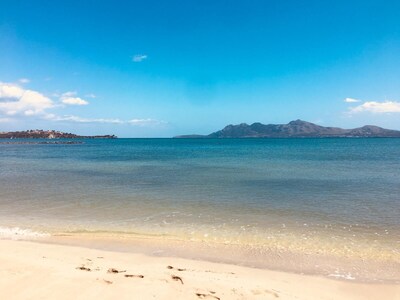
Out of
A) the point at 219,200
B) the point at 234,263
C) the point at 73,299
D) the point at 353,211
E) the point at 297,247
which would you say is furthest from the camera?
the point at 219,200

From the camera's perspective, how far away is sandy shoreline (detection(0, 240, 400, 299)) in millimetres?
7117

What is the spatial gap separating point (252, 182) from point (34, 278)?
813 inches

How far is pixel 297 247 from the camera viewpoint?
11234 millimetres

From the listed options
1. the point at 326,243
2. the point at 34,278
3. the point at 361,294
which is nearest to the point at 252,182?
the point at 326,243

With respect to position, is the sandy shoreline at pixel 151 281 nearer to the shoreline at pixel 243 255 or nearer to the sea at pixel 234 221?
the shoreline at pixel 243 255

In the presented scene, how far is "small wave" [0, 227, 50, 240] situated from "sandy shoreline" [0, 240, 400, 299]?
93.7 inches

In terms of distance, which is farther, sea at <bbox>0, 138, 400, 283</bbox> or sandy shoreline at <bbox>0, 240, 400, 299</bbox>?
sea at <bbox>0, 138, 400, 283</bbox>

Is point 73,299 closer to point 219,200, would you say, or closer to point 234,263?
point 234,263

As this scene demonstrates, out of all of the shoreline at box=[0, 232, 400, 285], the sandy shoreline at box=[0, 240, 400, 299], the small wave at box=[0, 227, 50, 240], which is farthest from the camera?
the small wave at box=[0, 227, 50, 240]

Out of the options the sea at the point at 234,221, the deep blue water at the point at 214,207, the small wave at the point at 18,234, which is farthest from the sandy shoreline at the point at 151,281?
the deep blue water at the point at 214,207

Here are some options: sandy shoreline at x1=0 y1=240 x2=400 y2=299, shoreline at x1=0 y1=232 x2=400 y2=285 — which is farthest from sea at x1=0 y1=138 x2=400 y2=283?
sandy shoreline at x1=0 y1=240 x2=400 y2=299

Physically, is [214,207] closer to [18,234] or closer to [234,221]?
[234,221]

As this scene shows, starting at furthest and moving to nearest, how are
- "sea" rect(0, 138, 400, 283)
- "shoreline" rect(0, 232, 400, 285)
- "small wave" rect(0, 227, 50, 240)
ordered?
"small wave" rect(0, 227, 50, 240)
"sea" rect(0, 138, 400, 283)
"shoreline" rect(0, 232, 400, 285)

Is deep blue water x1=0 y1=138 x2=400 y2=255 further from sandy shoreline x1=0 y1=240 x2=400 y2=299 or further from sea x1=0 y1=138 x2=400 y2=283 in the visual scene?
sandy shoreline x1=0 y1=240 x2=400 y2=299
